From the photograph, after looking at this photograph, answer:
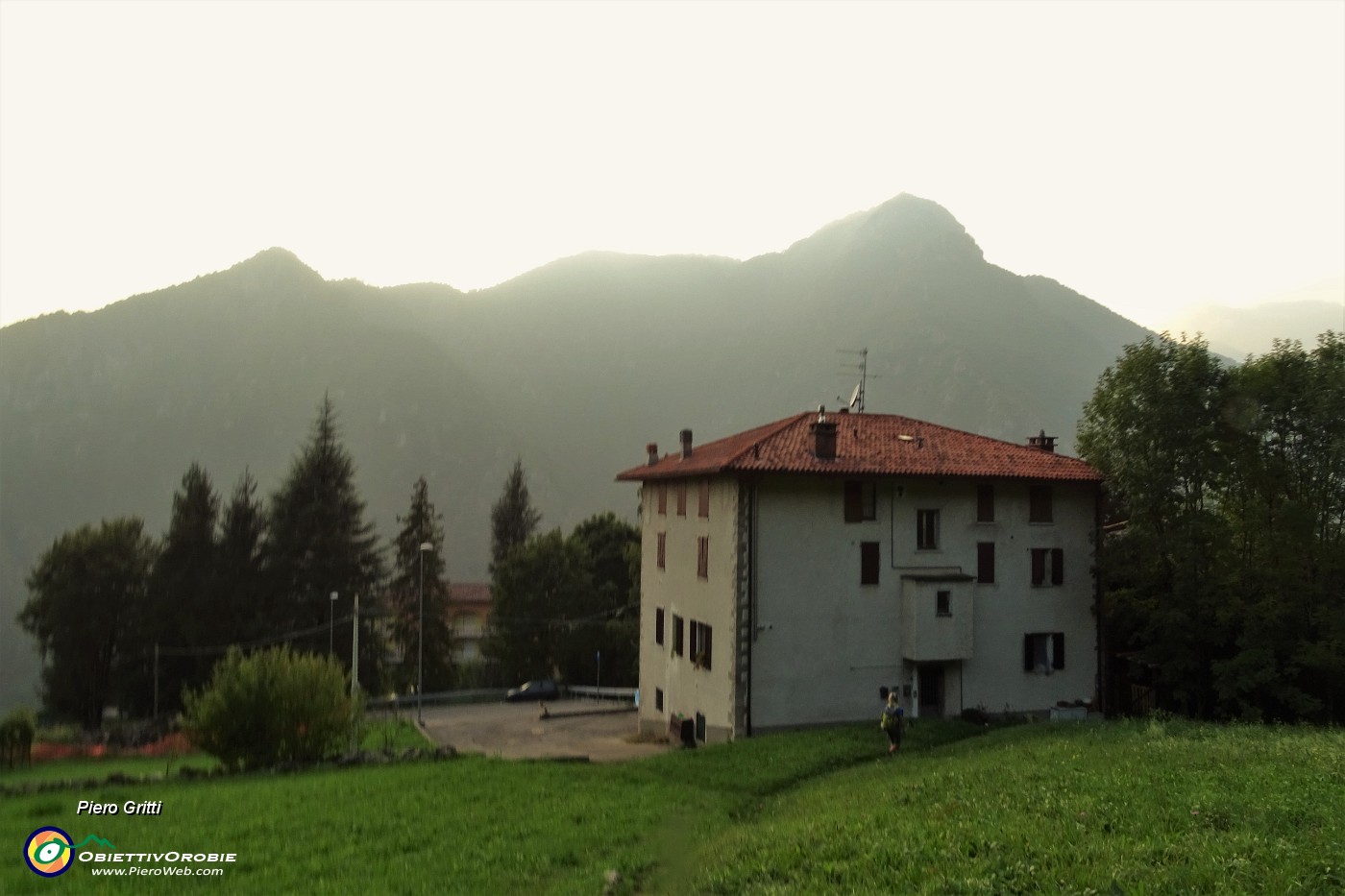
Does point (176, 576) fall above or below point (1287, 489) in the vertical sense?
below

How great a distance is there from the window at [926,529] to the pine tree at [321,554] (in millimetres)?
39189

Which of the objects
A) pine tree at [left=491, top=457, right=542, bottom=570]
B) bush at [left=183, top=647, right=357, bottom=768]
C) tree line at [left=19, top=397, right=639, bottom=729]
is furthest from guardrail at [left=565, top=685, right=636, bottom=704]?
pine tree at [left=491, top=457, right=542, bottom=570]

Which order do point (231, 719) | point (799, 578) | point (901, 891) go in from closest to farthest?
1. point (901, 891)
2. point (231, 719)
3. point (799, 578)

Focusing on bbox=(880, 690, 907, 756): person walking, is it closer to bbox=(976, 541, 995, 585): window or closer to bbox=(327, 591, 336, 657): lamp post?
bbox=(976, 541, 995, 585): window

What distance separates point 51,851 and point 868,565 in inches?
888

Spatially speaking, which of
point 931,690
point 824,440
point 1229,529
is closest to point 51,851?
point 824,440

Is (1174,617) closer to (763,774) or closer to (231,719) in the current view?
(763,774)

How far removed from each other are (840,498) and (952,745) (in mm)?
9049

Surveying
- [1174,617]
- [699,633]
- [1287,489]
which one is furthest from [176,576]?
[1287,489]

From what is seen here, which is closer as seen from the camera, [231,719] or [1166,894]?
[1166,894]

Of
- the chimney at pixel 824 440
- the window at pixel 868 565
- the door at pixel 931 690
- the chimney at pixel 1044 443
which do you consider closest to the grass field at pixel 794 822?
the door at pixel 931 690

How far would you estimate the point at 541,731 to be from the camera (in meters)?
39.3

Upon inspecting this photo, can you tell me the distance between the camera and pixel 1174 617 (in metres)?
28.2

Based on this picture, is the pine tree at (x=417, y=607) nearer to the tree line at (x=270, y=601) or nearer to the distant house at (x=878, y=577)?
the tree line at (x=270, y=601)
